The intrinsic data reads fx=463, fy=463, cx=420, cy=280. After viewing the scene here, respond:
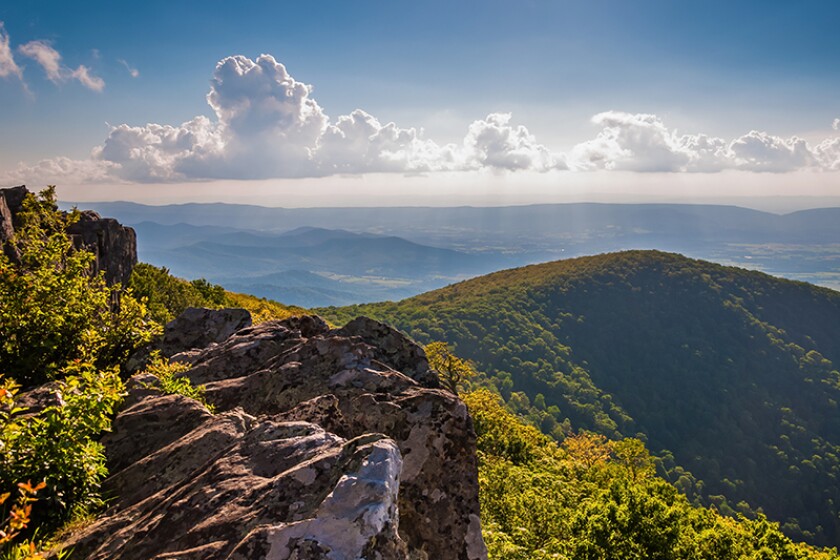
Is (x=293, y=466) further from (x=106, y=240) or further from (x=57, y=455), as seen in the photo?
(x=106, y=240)

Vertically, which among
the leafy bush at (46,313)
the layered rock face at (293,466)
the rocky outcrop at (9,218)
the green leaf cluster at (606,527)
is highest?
the rocky outcrop at (9,218)

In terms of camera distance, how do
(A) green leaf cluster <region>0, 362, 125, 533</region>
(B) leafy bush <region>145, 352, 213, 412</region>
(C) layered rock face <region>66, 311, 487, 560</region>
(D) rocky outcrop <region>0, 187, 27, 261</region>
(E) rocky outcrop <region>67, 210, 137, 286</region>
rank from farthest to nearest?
(E) rocky outcrop <region>67, 210, 137, 286</region>
(D) rocky outcrop <region>0, 187, 27, 261</region>
(B) leafy bush <region>145, 352, 213, 412</region>
(A) green leaf cluster <region>0, 362, 125, 533</region>
(C) layered rock face <region>66, 311, 487, 560</region>

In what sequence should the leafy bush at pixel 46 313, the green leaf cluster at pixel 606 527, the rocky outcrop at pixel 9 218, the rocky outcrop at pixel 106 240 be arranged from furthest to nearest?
the rocky outcrop at pixel 106 240, the green leaf cluster at pixel 606 527, the rocky outcrop at pixel 9 218, the leafy bush at pixel 46 313

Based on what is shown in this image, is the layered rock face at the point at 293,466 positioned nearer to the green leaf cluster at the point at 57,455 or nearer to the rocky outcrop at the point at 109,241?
the green leaf cluster at the point at 57,455

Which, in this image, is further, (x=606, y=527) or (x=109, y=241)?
A: (x=109, y=241)

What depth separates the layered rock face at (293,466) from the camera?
632cm

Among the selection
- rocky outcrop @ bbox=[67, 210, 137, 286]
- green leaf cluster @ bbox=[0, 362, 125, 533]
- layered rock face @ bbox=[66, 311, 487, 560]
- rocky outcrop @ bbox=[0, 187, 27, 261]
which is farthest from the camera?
rocky outcrop @ bbox=[67, 210, 137, 286]

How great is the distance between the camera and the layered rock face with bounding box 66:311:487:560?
6316 mm

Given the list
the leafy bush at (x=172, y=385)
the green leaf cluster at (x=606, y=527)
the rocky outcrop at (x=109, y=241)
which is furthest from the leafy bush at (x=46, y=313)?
the rocky outcrop at (x=109, y=241)

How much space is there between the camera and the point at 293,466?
7.71 metres

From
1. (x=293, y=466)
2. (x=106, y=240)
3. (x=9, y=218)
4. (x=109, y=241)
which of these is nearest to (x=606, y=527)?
(x=293, y=466)

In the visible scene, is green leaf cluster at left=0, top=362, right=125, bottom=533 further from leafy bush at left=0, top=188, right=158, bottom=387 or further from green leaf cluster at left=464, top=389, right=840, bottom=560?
green leaf cluster at left=464, top=389, right=840, bottom=560

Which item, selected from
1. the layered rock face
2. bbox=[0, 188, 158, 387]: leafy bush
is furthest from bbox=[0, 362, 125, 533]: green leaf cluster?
bbox=[0, 188, 158, 387]: leafy bush

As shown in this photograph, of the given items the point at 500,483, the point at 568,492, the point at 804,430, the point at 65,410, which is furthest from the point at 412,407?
the point at 804,430
